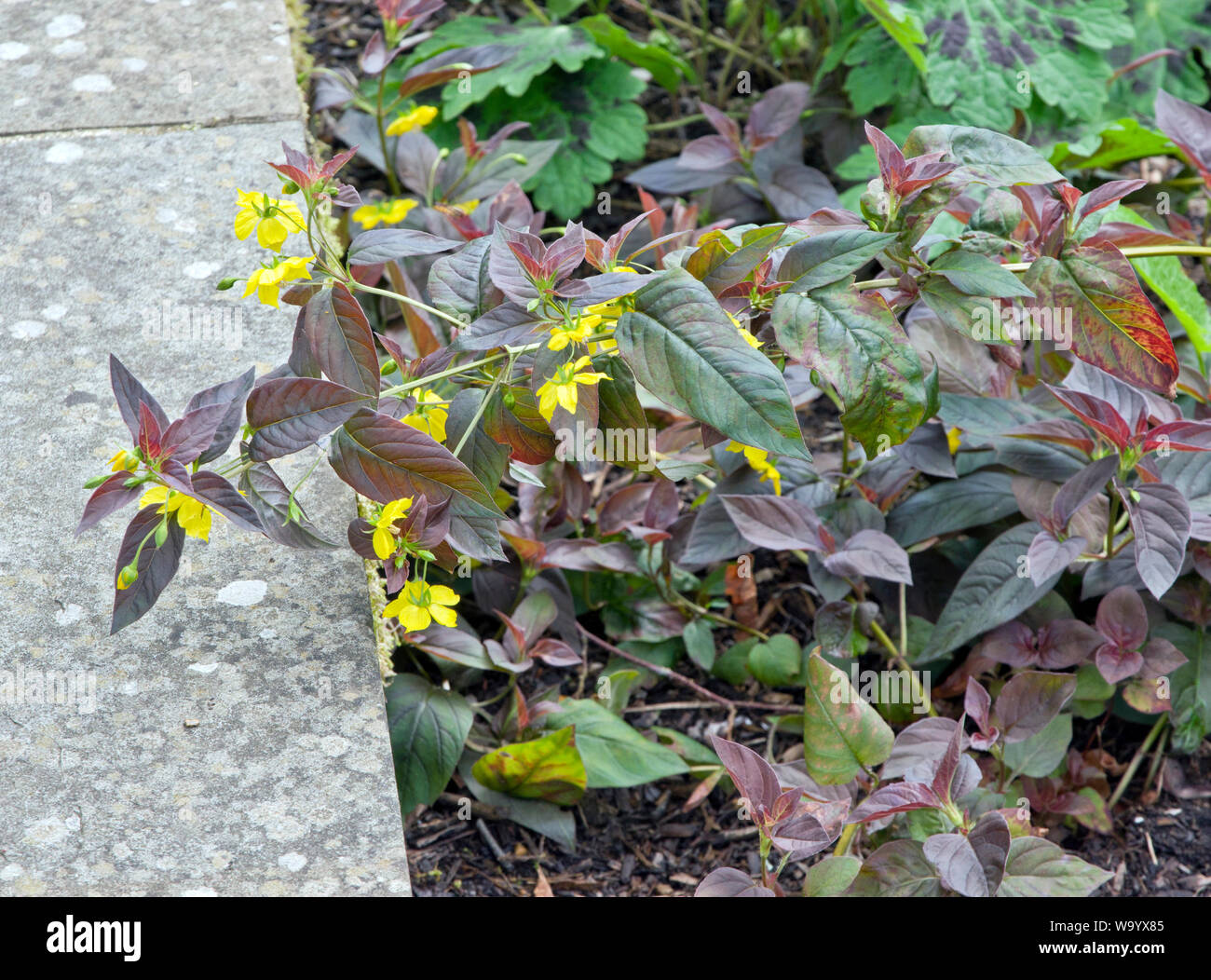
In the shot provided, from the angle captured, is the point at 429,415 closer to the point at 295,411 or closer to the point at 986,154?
the point at 295,411

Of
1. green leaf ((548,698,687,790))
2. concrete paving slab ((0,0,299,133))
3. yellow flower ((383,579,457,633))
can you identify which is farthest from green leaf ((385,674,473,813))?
concrete paving slab ((0,0,299,133))

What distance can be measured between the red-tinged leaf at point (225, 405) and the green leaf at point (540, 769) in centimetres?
68

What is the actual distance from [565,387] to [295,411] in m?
0.33

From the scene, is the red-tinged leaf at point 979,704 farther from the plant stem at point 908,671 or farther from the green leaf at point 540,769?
the green leaf at point 540,769

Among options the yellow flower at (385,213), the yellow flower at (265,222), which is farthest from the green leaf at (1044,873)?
the yellow flower at (385,213)

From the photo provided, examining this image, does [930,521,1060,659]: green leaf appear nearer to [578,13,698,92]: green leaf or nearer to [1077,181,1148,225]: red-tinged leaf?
[1077,181,1148,225]: red-tinged leaf

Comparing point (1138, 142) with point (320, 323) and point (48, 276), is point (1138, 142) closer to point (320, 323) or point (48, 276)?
point (320, 323)

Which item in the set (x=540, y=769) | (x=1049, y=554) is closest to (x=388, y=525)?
(x=540, y=769)

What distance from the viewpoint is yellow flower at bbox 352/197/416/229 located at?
88.0 inches

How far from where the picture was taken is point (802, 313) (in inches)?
54.7

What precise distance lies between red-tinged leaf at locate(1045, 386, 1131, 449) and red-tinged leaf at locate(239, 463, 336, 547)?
3.66 ft
